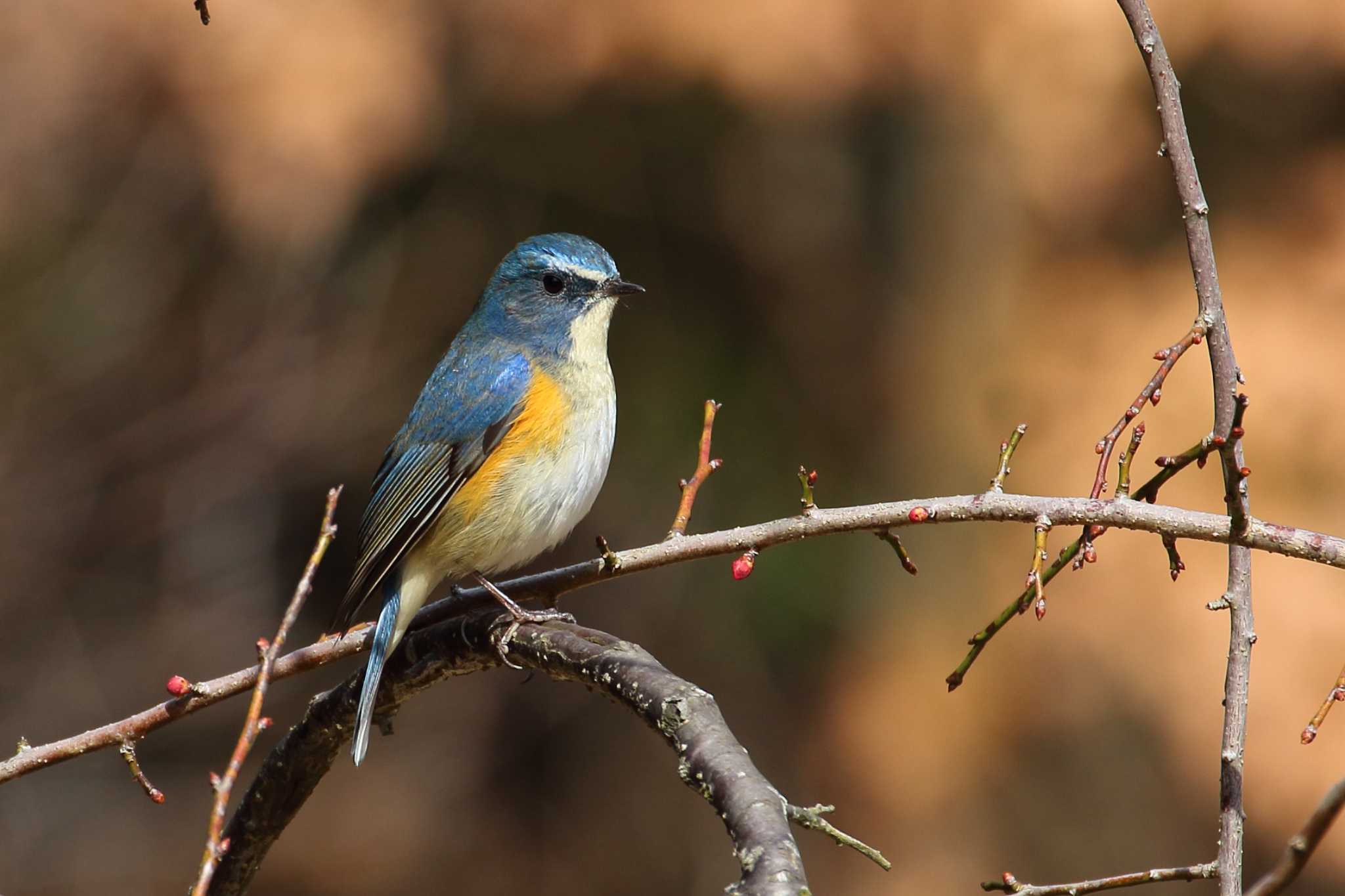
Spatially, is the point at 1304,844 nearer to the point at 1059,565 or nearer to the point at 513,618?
the point at 1059,565

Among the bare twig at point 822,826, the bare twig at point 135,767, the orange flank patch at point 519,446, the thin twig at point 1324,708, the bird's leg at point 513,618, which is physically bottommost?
the bare twig at point 135,767

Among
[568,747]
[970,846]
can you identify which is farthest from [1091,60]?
[568,747]

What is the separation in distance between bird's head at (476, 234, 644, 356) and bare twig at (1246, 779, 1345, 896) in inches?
109

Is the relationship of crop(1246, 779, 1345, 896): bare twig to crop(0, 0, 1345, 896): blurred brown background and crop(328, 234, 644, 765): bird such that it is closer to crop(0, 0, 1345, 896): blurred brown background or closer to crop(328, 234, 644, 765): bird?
crop(328, 234, 644, 765): bird

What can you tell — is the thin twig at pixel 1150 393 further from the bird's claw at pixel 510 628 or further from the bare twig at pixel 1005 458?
the bird's claw at pixel 510 628

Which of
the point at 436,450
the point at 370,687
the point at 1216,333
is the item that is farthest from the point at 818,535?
the point at 436,450

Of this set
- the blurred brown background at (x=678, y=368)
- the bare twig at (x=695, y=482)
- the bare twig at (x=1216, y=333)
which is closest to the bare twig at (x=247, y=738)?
the bare twig at (x=695, y=482)

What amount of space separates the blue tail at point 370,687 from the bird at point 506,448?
219 mm

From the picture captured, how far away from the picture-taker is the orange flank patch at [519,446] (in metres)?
3.64

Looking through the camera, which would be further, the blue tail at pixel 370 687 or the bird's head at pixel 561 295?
the bird's head at pixel 561 295

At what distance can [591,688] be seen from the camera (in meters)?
2.34

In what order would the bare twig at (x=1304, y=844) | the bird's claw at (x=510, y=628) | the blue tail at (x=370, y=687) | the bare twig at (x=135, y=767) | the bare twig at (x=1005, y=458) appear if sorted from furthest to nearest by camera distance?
the blue tail at (x=370, y=687) < the bird's claw at (x=510, y=628) < the bare twig at (x=135, y=767) < the bare twig at (x=1005, y=458) < the bare twig at (x=1304, y=844)

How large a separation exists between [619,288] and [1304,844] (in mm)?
2866

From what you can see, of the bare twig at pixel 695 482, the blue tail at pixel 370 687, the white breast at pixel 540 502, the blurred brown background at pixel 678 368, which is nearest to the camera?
the bare twig at pixel 695 482
